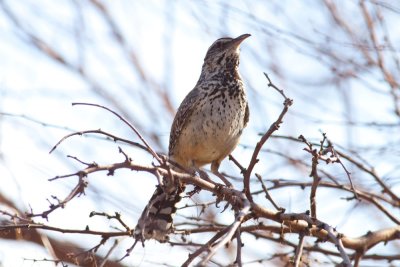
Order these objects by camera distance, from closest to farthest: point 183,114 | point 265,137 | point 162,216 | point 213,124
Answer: point 265,137 < point 162,216 < point 213,124 < point 183,114

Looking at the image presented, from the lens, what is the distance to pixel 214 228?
3.82 m

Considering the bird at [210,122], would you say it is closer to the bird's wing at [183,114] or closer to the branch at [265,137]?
the bird's wing at [183,114]

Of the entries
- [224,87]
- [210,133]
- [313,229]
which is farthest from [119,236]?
[224,87]

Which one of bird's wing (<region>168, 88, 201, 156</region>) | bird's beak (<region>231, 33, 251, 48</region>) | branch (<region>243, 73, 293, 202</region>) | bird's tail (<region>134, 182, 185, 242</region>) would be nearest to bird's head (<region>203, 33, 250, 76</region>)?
bird's beak (<region>231, 33, 251, 48</region>)

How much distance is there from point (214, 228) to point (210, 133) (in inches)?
47.7

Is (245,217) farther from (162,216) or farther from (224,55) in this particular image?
(224,55)

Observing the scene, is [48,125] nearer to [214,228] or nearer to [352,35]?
[214,228]

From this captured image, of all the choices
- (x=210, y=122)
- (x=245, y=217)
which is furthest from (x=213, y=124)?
(x=245, y=217)

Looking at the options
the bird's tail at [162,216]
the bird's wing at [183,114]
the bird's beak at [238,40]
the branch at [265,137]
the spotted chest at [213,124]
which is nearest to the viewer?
the branch at [265,137]

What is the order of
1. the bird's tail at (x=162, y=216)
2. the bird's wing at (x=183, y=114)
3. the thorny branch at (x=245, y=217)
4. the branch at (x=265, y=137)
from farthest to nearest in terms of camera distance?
the bird's wing at (x=183, y=114), the bird's tail at (x=162, y=216), the branch at (x=265, y=137), the thorny branch at (x=245, y=217)

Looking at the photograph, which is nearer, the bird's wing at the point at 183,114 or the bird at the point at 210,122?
the bird at the point at 210,122

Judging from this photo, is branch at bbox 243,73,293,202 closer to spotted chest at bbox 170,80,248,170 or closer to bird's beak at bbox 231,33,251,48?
spotted chest at bbox 170,80,248,170

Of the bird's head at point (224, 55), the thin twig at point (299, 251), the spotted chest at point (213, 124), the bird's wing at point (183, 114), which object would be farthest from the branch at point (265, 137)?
the bird's head at point (224, 55)

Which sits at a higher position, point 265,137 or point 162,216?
point 162,216
